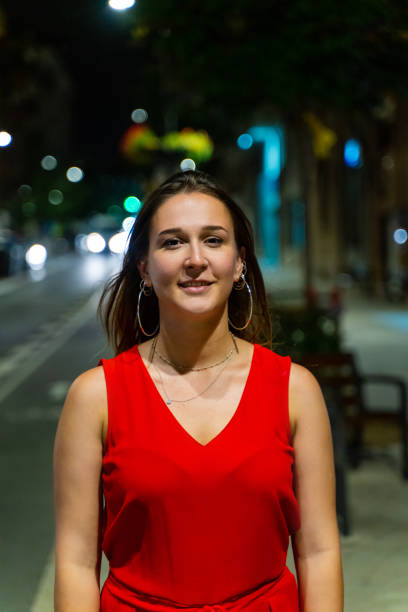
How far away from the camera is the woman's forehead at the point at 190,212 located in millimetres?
2318

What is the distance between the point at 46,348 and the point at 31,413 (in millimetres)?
6016

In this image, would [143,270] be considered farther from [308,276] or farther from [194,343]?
[308,276]

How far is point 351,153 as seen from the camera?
33.7 meters

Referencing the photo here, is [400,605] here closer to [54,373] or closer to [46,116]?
[54,373]

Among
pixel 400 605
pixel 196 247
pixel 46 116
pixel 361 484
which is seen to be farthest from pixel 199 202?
pixel 46 116

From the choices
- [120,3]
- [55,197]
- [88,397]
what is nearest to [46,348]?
[120,3]

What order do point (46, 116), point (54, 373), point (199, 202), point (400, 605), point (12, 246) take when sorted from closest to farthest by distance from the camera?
1. point (199, 202)
2. point (400, 605)
3. point (54, 373)
4. point (12, 246)
5. point (46, 116)

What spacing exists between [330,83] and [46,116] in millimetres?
97612

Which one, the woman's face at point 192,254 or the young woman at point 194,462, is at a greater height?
the woman's face at point 192,254

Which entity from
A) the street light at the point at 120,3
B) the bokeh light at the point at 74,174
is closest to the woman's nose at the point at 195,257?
the street light at the point at 120,3

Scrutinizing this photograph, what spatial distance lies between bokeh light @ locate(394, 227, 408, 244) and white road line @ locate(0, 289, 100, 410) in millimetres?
9215

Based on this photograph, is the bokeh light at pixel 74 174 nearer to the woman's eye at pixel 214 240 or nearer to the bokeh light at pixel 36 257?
the bokeh light at pixel 36 257

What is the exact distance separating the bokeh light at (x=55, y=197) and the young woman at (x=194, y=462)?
3547 inches

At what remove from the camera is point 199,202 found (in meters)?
2.34
